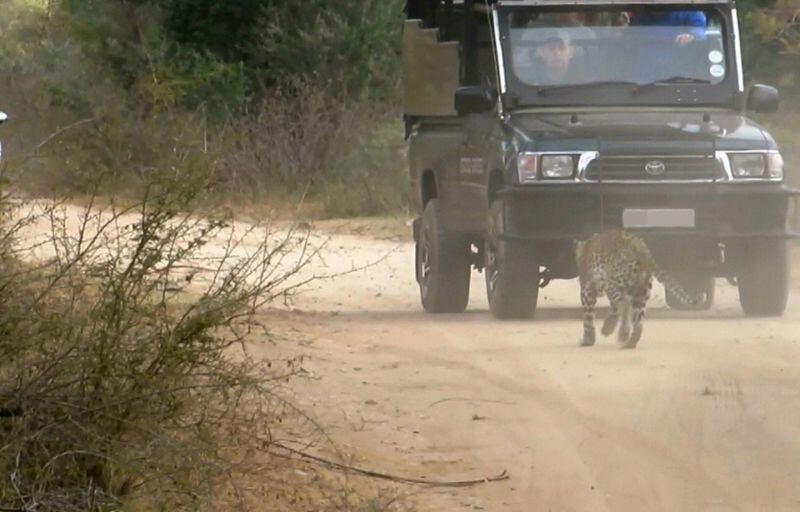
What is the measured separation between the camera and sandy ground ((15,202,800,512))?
7.47 metres

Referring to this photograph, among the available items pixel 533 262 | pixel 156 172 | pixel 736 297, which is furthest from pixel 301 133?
pixel 156 172

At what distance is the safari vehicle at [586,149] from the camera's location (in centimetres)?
1255

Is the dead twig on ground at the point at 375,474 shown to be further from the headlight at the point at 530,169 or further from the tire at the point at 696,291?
the tire at the point at 696,291

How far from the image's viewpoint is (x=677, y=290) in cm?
1320

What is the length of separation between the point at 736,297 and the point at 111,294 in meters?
8.93

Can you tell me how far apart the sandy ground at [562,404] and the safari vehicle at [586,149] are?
424 millimetres

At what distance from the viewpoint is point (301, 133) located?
→ 89.0ft

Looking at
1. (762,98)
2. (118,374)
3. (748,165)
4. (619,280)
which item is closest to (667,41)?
(762,98)

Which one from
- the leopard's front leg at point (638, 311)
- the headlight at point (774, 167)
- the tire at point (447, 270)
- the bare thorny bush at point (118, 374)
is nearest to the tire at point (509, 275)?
the tire at point (447, 270)

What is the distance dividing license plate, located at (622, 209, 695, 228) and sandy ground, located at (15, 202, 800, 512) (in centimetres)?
66

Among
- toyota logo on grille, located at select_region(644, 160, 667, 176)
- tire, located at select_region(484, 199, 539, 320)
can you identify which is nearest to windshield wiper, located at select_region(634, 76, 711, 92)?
toyota logo on grille, located at select_region(644, 160, 667, 176)

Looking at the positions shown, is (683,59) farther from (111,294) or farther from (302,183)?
(302,183)

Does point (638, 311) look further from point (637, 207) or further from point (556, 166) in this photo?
point (556, 166)

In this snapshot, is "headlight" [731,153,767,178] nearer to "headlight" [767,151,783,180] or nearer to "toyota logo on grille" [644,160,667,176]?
"headlight" [767,151,783,180]
